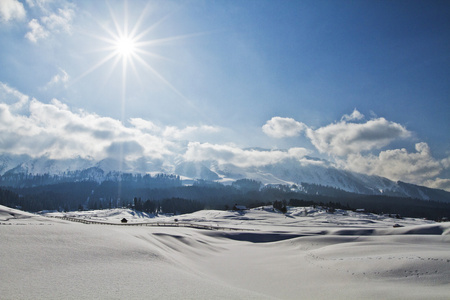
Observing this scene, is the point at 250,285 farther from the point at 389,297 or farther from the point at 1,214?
the point at 1,214

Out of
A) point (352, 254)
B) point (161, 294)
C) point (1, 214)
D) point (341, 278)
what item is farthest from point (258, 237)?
point (1, 214)

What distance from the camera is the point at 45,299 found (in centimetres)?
793

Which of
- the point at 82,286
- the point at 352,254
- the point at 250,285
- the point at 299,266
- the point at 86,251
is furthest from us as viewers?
the point at 352,254

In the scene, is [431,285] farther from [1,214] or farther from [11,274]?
[1,214]

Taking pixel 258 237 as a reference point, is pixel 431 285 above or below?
above

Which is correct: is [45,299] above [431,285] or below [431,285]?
above

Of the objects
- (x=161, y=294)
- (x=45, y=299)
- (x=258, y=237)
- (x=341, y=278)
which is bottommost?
(x=258, y=237)

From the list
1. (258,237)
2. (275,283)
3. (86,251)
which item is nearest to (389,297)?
(275,283)

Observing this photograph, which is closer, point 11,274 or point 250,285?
point 11,274

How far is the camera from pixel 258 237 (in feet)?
160

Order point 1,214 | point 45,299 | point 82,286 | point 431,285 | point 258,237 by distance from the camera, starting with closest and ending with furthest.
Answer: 1. point 45,299
2. point 82,286
3. point 431,285
4. point 258,237
5. point 1,214

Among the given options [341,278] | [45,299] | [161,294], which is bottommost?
[341,278]

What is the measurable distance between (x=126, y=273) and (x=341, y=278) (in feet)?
46.2

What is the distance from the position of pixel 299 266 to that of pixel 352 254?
599 centimetres
